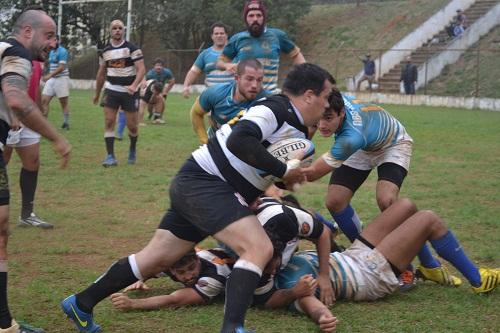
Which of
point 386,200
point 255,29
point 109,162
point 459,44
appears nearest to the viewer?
point 386,200

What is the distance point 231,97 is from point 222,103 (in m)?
0.13

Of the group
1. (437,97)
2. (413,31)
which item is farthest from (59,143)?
(413,31)

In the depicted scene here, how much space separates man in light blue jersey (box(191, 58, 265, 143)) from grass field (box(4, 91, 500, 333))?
1.22 m

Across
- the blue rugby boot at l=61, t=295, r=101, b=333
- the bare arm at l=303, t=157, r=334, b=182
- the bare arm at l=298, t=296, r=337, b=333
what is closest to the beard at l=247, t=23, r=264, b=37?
the bare arm at l=303, t=157, r=334, b=182

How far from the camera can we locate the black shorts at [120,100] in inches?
452

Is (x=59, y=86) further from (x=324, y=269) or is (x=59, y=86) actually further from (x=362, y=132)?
(x=324, y=269)

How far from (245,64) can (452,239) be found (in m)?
2.56

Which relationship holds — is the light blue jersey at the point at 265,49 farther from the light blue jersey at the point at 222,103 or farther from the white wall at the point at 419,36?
the white wall at the point at 419,36

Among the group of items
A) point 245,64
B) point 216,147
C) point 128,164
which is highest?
point 245,64

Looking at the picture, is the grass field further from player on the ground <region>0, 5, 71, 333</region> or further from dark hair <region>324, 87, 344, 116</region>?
dark hair <region>324, 87, 344, 116</region>

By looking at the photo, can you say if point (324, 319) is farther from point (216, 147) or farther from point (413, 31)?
point (413, 31)

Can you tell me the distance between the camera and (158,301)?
15.8 ft

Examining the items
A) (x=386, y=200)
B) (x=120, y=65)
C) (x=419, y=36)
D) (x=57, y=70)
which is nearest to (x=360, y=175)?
(x=386, y=200)

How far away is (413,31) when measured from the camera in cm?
3612
